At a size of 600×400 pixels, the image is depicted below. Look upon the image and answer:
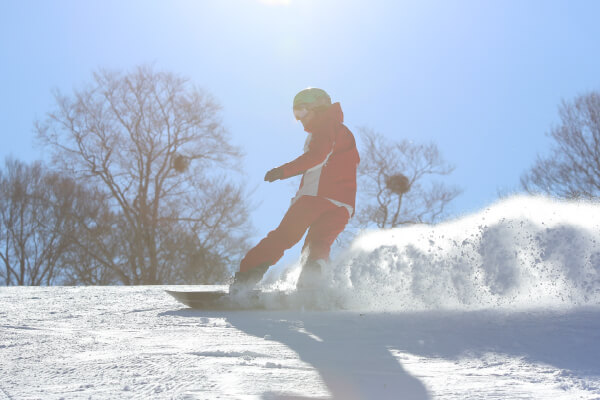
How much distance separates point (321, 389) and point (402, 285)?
2015mm

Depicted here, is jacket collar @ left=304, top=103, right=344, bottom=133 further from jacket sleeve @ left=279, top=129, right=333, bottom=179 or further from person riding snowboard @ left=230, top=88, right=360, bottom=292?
jacket sleeve @ left=279, top=129, right=333, bottom=179

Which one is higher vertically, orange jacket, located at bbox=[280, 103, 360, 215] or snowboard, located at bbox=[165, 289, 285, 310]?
orange jacket, located at bbox=[280, 103, 360, 215]

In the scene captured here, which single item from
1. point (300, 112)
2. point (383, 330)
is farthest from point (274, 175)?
point (383, 330)

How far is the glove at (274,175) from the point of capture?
3890mm

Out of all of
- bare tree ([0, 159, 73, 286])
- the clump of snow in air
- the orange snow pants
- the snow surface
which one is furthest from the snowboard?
bare tree ([0, 159, 73, 286])

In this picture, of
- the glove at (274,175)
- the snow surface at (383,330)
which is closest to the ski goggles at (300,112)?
the glove at (274,175)

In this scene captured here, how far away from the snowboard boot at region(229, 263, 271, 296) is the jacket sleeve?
69cm

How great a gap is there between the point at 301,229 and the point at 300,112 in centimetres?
93

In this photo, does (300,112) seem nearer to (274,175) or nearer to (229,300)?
(274,175)

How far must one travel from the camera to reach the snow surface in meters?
1.45

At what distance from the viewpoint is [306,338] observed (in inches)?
87.4

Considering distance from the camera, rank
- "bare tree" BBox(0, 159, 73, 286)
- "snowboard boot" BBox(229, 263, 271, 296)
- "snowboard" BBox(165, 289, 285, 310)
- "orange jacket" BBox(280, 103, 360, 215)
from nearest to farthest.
→ "snowboard" BBox(165, 289, 285, 310) → "snowboard boot" BBox(229, 263, 271, 296) → "orange jacket" BBox(280, 103, 360, 215) → "bare tree" BBox(0, 159, 73, 286)

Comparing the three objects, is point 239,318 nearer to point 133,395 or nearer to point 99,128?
point 133,395

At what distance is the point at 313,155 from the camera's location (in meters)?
3.99
